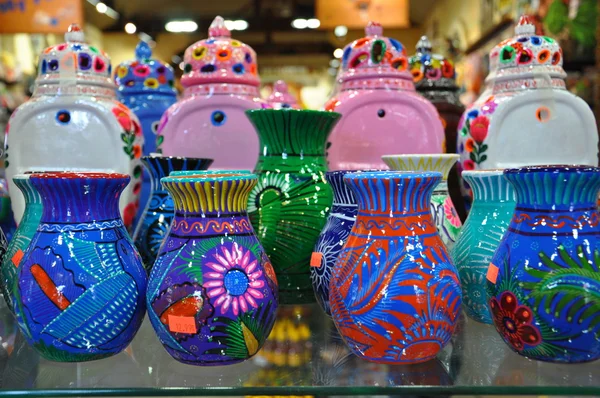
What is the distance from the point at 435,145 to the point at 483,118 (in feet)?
0.40

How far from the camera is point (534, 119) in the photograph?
4.07 ft

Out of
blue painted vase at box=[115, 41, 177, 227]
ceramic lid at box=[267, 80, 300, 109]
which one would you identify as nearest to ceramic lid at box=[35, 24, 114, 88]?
blue painted vase at box=[115, 41, 177, 227]

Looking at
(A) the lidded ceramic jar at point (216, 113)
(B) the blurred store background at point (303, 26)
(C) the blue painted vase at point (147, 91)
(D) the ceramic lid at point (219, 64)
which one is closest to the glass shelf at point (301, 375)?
(A) the lidded ceramic jar at point (216, 113)

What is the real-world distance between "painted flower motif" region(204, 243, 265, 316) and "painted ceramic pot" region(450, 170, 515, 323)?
35cm

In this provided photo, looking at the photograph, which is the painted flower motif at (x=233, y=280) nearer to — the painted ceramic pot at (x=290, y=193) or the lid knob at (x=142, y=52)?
the painted ceramic pot at (x=290, y=193)

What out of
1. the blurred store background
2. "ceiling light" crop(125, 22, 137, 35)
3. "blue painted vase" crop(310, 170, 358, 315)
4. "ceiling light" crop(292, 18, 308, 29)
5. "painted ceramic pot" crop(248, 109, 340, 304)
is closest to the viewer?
"blue painted vase" crop(310, 170, 358, 315)

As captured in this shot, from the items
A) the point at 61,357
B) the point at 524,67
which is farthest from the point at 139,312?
the point at 524,67

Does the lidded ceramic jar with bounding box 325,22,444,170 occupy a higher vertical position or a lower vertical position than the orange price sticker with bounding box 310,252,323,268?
higher

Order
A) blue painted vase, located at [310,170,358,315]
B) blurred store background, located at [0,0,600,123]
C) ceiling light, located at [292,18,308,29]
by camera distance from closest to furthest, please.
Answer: blue painted vase, located at [310,170,358,315]
blurred store background, located at [0,0,600,123]
ceiling light, located at [292,18,308,29]

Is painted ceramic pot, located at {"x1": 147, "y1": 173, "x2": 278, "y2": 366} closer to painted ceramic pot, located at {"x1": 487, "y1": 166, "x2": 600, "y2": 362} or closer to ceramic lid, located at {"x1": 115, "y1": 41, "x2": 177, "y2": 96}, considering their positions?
painted ceramic pot, located at {"x1": 487, "y1": 166, "x2": 600, "y2": 362}

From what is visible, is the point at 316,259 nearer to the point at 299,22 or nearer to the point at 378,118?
the point at 378,118

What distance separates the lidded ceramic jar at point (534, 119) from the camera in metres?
1.24

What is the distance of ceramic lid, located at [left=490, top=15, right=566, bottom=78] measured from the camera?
1.24 metres

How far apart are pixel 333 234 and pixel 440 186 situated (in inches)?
10.3
